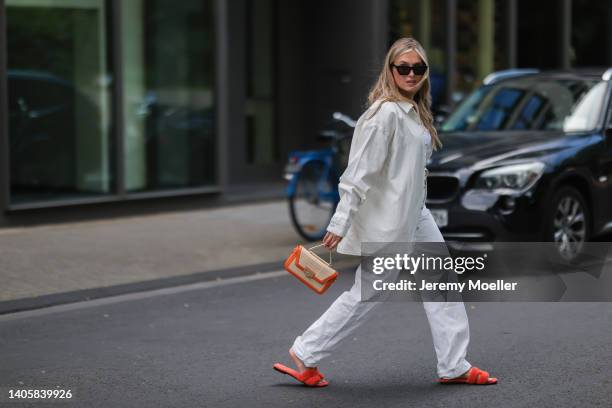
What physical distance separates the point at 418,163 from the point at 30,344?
9.49 ft

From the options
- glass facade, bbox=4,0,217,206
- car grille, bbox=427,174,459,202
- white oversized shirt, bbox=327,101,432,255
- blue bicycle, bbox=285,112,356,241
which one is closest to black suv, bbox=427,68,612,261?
car grille, bbox=427,174,459,202

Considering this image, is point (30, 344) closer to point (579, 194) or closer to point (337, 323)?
point (337, 323)

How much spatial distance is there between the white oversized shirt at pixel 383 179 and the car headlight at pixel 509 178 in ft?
12.5

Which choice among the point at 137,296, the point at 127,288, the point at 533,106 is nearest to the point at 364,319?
the point at 137,296

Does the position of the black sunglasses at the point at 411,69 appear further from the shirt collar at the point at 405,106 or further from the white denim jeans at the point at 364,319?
the white denim jeans at the point at 364,319

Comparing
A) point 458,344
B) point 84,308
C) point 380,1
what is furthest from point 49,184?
point 458,344

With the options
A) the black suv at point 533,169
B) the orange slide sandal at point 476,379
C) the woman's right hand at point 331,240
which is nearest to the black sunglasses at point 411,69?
the woman's right hand at point 331,240

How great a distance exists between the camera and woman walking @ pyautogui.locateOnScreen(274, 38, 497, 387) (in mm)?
5590

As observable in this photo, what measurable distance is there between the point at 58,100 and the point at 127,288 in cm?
399

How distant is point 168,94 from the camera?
13969 millimetres

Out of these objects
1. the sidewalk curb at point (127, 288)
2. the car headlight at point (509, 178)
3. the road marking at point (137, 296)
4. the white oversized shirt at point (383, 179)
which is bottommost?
the road marking at point (137, 296)

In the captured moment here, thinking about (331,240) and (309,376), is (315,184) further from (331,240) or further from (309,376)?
(331,240)

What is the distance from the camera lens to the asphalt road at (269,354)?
5.78 m

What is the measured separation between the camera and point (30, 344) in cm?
717
